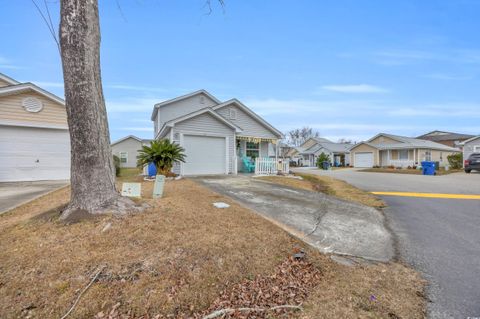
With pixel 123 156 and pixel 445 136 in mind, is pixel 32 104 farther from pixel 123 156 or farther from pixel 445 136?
pixel 445 136

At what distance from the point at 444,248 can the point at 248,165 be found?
38.1 ft

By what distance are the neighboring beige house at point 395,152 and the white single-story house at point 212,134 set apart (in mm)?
22578

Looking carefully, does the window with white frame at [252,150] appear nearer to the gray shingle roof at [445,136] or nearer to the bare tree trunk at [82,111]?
the bare tree trunk at [82,111]

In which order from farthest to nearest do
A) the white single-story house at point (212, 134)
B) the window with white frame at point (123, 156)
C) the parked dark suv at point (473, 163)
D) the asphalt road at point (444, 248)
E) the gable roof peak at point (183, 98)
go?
1. the window with white frame at point (123, 156)
2. the parked dark suv at point (473, 163)
3. the gable roof peak at point (183, 98)
4. the white single-story house at point (212, 134)
5. the asphalt road at point (444, 248)

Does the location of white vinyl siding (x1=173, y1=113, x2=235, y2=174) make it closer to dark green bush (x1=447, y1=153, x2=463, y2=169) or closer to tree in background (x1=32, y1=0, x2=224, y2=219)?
tree in background (x1=32, y1=0, x2=224, y2=219)

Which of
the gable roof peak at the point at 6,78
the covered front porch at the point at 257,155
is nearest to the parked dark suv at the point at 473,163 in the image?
the covered front porch at the point at 257,155

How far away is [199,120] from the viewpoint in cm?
1252

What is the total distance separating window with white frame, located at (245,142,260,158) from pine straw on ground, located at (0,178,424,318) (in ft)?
40.5

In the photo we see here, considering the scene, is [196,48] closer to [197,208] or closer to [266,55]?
[266,55]

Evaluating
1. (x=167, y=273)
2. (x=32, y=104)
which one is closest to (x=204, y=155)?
(x=32, y=104)

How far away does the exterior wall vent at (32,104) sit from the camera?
10.3m

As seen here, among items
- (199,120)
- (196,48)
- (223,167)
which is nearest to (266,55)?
(196,48)

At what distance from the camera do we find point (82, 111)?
368 cm

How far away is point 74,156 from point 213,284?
3063 mm
